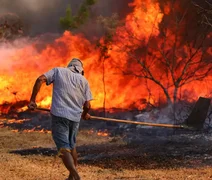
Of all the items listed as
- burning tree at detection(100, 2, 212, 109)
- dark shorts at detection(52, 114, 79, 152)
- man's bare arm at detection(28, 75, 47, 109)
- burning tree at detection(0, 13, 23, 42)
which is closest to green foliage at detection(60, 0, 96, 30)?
burning tree at detection(0, 13, 23, 42)

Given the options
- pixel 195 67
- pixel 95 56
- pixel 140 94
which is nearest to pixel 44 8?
pixel 95 56

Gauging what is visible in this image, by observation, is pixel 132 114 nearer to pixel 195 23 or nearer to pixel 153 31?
pixel 153 31

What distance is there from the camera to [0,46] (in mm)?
20781

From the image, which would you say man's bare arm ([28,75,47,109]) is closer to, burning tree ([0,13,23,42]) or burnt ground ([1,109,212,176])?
burnt ground ([1,109,212,176])

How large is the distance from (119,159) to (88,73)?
34.3 ft

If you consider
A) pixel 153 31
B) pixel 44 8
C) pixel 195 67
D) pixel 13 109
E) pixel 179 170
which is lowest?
pixel 179 170

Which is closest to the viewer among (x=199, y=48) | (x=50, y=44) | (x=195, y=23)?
(x=199, y=48)

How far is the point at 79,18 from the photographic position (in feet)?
69.7

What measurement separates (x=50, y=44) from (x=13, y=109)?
4092 millimetres

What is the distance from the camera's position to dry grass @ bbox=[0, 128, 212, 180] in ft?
22.2

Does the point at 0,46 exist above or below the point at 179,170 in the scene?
above

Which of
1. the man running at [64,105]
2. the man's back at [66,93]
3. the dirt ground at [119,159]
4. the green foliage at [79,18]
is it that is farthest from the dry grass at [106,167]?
the green foliage at [79,18]

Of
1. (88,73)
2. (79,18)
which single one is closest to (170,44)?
(88,73)

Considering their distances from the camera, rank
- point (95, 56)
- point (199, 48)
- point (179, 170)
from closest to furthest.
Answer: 1. point (179, 170)
2. point (199, 48)
3. point (95, 56)
